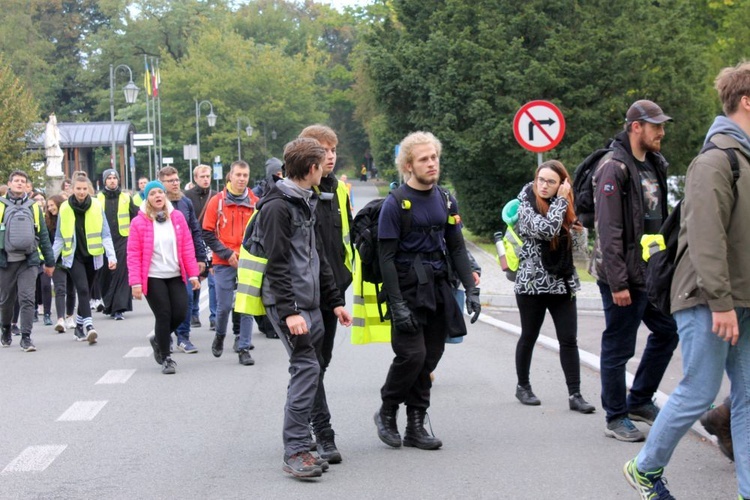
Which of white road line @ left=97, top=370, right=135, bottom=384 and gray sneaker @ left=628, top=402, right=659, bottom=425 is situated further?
white road line @ left=97, top=370, right=135, bottom=384

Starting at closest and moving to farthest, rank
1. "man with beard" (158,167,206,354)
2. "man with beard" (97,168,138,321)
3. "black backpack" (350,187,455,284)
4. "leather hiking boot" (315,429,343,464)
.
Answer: "leather hiking boot" (315,429,343,464) < "black backpack" (350,187,455,284) < "man with beard" (158,167,206,354) < "man with beard" (97,168,138,321)

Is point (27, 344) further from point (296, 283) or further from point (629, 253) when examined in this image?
point (629, 253)

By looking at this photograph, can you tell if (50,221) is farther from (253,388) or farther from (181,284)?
(253,388)

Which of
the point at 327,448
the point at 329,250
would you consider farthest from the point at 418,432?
the point at 329,250

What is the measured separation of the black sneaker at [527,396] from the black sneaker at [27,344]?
20.0 feet

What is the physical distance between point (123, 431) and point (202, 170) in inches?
255

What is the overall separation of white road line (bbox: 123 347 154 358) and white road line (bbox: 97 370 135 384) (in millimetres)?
1042

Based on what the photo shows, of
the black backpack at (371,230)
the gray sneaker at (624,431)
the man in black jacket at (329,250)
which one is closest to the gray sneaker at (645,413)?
the gray sneaker at (624,431)

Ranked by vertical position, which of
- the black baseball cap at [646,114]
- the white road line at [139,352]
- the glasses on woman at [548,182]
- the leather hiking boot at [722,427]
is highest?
the black baseball cap at [646,114]

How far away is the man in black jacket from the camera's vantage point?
6.51 metres

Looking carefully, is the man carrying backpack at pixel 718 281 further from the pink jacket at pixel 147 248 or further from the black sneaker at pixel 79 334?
the black sneaker at pixel 79 334

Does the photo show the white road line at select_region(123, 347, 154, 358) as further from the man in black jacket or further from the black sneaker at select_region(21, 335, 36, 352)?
the man in black jacket

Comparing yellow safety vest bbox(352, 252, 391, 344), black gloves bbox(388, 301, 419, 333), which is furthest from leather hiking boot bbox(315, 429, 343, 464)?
black gloves bbox(388, 301, 419, 333)

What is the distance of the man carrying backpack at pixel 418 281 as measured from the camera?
651cm
